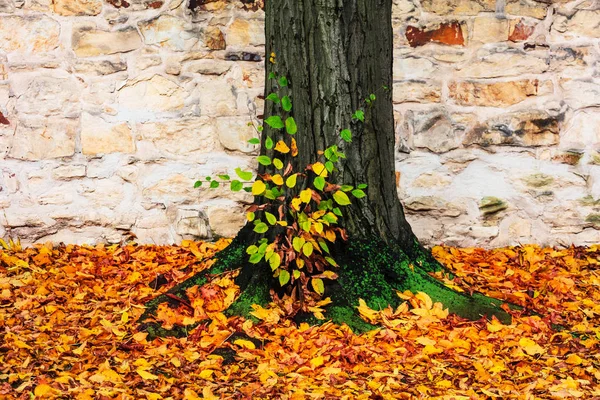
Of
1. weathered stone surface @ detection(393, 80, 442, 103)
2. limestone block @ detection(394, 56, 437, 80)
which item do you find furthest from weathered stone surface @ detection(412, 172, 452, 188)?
limestone block @ detection(394, 56, 437, 80)

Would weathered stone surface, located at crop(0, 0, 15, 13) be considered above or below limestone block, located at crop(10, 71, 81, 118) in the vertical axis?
above

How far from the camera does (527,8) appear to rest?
4.11m

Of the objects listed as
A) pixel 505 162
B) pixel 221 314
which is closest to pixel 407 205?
pixel 505 162

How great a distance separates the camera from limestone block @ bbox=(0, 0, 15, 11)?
162 inches

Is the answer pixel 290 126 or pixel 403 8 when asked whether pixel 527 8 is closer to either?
pixel 403 8

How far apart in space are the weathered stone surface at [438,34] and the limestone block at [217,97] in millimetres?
1097

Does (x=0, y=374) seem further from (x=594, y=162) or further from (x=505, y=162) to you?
(x=594, y=162)

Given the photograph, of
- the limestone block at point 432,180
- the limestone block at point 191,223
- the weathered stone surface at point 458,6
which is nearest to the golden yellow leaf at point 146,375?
the limestone block at point 191,223

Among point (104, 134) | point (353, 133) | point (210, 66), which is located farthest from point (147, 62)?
point (353, 133)

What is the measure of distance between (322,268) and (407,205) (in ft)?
4.22

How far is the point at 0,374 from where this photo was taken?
2697 mm

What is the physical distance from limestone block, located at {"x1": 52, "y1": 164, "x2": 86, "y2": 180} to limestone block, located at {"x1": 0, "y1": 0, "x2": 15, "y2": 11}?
96 cm

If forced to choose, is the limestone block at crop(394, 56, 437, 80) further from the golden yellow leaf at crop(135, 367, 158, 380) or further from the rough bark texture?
the golden yellow leaf at crop(135, 367, 158, 380)

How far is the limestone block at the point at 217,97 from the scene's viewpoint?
416 cm
